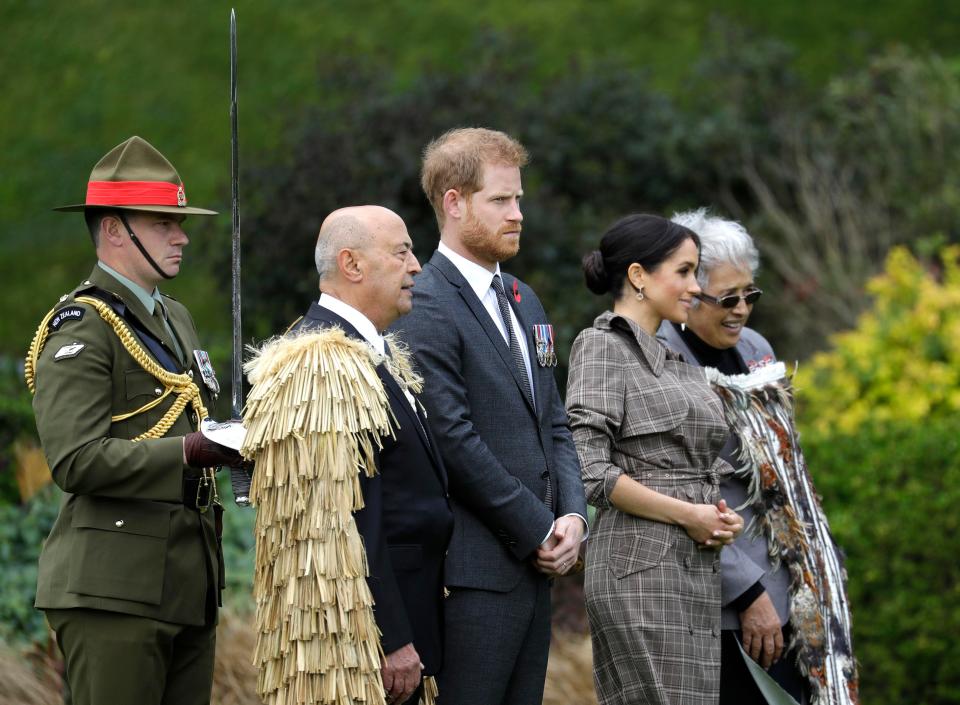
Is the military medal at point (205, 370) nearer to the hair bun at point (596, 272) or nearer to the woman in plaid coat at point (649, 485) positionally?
the woman in plaid coat at point (649, 485)

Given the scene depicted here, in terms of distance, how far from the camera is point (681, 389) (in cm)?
406

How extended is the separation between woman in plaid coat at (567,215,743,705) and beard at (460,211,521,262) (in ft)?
1.41

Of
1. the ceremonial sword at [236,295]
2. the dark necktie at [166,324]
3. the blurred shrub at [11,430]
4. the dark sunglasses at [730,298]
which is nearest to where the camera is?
the ceremonial sword at [236,295]

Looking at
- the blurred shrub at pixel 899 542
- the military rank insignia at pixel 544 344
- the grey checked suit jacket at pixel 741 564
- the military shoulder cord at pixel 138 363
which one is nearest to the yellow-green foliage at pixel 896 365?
the blurred shrub at pixel 899 542

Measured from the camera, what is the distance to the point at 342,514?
3.09 m

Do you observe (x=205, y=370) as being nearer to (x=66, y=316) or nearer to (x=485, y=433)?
(x=66, y=316)

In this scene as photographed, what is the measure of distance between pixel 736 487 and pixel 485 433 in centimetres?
103

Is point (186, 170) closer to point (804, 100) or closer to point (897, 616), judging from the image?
point (804, 100)

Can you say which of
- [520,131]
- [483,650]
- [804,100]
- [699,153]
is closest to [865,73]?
[804,100]

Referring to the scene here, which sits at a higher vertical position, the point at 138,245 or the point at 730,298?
the point at 138,245

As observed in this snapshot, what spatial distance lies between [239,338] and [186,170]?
9.90 meters

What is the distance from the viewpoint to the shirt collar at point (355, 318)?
11.2 feet

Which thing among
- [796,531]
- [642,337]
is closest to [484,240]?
[642,337]

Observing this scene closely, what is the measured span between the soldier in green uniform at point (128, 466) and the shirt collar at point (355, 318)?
47 cm
